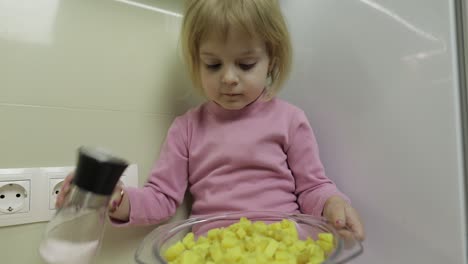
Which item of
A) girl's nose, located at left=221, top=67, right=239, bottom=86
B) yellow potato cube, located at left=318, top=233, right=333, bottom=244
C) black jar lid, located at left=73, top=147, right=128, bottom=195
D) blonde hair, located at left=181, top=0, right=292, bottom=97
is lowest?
yellow potato cube, located at left=318, top=233, right=333, bottom=244

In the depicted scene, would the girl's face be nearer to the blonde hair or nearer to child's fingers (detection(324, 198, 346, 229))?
the blonde hair

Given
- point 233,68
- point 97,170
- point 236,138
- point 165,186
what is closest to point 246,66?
point 233,68

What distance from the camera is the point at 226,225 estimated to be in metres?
0.60

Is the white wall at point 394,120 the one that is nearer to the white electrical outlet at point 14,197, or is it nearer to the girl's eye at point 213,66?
the girl's eye at point 213,66

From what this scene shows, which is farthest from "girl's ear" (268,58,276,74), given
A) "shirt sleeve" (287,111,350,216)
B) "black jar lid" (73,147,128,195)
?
"black jar lid" (73,147,128,195)

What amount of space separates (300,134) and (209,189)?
0.21 m

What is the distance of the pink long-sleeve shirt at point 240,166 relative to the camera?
0.70m

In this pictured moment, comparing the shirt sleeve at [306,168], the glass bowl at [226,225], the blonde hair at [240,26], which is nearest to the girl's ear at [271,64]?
the blonde hair at [240,26]

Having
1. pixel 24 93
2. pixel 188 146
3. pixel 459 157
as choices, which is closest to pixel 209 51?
pixel 188 146

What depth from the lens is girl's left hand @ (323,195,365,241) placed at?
0.54 meters

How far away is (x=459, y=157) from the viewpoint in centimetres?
53

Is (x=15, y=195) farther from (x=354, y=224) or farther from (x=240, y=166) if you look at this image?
(x=354, y=224)

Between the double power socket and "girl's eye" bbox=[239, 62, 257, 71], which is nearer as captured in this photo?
the double power socket

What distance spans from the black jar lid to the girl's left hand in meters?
0.30
